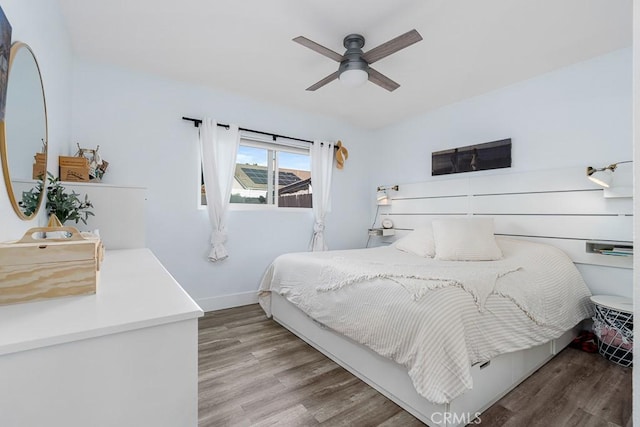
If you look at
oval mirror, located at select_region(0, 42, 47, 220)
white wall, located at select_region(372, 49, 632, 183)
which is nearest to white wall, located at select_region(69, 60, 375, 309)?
oval mirror, located at select_region(0, 42, 47, 220)

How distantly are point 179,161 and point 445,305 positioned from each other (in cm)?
286

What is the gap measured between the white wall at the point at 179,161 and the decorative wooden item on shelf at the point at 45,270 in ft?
4.94

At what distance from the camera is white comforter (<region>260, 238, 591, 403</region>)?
1365 millimetres

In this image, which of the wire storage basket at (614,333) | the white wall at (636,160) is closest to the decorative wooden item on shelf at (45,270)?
the white wall at (636,160)

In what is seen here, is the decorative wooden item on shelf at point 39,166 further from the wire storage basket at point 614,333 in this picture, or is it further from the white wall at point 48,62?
the wire storage basket at point 614,333

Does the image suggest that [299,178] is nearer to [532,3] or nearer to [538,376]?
[532,3]

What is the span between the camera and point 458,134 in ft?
11.4

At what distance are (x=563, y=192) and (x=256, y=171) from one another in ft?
10.6

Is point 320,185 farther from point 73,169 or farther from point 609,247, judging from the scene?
point 609,247

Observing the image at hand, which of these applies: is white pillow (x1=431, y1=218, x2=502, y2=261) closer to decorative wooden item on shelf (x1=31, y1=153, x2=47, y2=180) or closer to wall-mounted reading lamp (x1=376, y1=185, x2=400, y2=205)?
wall-mounted reading lamp (x1=376, y1=185, x2=400, y2=205)

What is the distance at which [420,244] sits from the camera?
120 inches

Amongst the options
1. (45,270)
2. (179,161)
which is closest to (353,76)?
(179,161)

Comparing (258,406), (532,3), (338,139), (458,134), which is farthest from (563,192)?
(258,406)

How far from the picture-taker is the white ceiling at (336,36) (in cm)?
192
